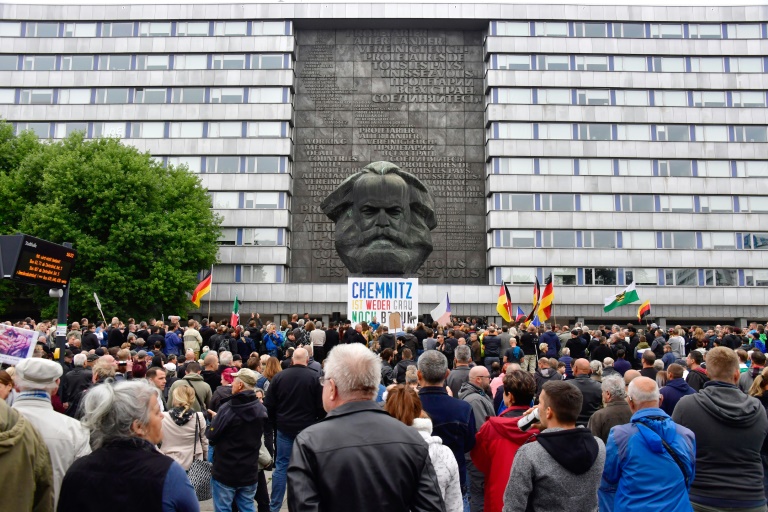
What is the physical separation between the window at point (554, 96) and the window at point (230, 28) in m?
21.7

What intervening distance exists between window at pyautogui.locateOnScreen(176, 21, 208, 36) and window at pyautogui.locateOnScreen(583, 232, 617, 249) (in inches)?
1212

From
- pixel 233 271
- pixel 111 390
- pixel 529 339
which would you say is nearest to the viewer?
pixel 111 390

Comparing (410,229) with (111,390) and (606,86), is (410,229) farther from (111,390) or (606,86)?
(606,86)

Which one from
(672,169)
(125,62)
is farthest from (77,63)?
(672,169)

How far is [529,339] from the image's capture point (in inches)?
663

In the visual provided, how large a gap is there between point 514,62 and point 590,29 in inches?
259

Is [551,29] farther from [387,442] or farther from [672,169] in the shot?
[387,442]

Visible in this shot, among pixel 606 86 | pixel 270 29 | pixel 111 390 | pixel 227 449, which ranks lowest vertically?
pixel 227 449


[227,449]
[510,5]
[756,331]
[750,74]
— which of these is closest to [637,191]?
[750,74]

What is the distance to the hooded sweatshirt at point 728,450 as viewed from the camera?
5027 mm

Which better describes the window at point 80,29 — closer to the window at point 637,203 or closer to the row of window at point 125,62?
the row of window at point 125,62

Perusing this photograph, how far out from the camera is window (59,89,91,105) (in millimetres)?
47906

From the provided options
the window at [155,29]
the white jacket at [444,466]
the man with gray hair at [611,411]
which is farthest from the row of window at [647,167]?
the white jacket at [444,466]

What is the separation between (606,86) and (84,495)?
4970 centimetres
